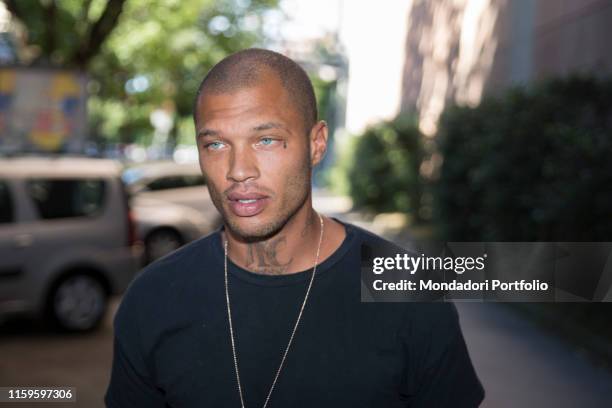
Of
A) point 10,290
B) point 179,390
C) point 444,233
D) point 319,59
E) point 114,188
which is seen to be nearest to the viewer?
point 179,390

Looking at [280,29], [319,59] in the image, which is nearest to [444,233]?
[280,29]

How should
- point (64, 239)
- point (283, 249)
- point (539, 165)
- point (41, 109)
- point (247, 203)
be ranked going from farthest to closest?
point (41, 109)
point (539, 165)
point (64, 239)
point (283, 249)
point (247, 203)

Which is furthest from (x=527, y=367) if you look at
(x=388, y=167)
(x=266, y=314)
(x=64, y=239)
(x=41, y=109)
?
(x=388, y=167)

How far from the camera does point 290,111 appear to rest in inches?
82.7

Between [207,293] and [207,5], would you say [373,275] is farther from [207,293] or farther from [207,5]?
[207,5]

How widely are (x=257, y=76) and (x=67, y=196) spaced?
6.73m

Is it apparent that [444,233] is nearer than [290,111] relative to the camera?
No

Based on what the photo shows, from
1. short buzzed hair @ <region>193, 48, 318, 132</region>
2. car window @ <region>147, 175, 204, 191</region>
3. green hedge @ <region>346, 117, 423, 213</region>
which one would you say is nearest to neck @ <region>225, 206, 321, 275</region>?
short buzzed hair @ <region>193, 48, 318, 132</region>

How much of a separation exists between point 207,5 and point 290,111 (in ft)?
74.8

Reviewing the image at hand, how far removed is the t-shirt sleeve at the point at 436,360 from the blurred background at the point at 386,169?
4244 millimetres

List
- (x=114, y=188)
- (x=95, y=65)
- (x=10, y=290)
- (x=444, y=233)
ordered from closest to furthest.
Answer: (x=10, y=290), (x=114, y=188), (x=444, y=233), (x=95, y=65)

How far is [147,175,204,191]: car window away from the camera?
1485cm

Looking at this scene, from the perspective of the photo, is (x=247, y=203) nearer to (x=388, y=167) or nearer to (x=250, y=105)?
(x=250, y=105)

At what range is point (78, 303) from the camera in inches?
326
